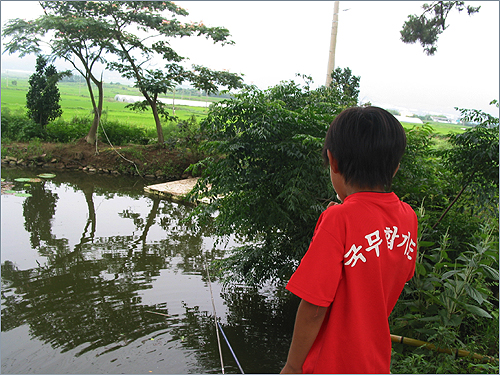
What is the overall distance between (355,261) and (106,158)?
11.2 meters

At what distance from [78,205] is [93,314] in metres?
4.49

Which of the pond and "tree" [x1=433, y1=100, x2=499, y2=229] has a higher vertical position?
"tree" [x1=433, y1=100, x2=499, y2=229]

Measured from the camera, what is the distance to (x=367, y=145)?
869 mm

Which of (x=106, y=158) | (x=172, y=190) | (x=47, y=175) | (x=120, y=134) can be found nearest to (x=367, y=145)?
(x=172, y=190)

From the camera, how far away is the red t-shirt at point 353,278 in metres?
0.81

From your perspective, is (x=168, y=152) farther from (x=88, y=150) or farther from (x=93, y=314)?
(x=93, y=314)

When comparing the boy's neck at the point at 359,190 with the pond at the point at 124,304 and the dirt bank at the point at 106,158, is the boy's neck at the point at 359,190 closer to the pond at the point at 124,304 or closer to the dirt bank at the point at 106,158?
the pond at the point at 124,304

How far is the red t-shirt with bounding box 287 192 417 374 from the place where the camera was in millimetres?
811

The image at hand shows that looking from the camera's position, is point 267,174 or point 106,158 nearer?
point 267,174

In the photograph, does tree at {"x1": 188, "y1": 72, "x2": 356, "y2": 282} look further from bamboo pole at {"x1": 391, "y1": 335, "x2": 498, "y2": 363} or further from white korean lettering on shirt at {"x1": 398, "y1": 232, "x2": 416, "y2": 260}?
white korean lettering on shirt at {"x1": 398, "y1": 232, "x2": 416, "y2": 260}

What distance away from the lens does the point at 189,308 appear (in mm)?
3660

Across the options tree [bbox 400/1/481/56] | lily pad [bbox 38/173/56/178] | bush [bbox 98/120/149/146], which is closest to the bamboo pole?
tree [bbox 400/1/481/56]

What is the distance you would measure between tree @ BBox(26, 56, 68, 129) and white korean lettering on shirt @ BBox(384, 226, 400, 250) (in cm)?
1269

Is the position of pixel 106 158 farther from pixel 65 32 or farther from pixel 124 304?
pixel 124 304
